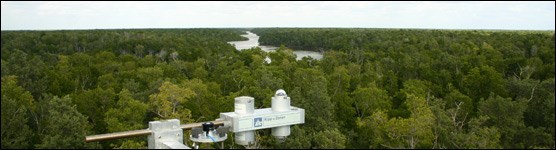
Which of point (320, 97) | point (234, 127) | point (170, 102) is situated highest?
point (234, 127)

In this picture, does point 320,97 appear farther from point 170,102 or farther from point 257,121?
point 257,121

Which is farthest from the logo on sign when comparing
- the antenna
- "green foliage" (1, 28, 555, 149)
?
"green foliage" (1, 28, 555, 149)

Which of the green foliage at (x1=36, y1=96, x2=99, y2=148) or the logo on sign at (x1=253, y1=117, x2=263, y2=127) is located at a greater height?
the logo on sign at (x1=253, y1=117, x2=263, y2=127)

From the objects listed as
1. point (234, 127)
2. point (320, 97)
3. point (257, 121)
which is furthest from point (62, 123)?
point (257, 121)

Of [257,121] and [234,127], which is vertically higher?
[257,121]

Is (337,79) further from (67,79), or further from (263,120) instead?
(263,120)

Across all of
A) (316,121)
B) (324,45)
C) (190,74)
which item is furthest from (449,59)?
(324,45)

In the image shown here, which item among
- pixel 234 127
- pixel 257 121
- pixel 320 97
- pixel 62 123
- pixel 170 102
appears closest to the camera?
pixel 234 127

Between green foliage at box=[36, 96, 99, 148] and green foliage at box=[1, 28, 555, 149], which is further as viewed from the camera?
green foliage at box=[36, 96, 99, 148]

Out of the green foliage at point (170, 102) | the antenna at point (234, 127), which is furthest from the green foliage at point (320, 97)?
the antenna at point (234, 127)

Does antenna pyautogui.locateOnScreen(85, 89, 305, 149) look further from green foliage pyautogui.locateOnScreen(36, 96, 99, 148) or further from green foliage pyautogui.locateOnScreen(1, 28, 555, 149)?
green foliage pyautogui.locateOnScreen(36, 96, 99, 148)

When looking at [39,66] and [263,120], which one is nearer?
[263,120]
